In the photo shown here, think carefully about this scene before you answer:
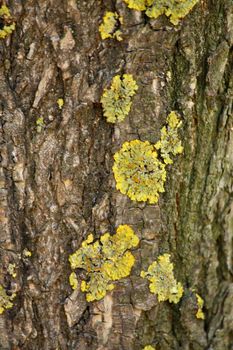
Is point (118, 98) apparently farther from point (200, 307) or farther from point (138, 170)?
point (200, 307)

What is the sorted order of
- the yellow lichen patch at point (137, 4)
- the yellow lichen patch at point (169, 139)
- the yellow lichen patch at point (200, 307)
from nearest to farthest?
the yellow lichen patch at point (137, 4), the yellow lichen patch at point (169, 139), the yellow lichen patch at point (200, 307)

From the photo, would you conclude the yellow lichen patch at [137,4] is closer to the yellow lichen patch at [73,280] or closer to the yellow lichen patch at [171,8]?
the yellow lichen patch at [171,8]

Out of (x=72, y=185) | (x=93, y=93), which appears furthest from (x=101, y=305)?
(x=93, y=93)

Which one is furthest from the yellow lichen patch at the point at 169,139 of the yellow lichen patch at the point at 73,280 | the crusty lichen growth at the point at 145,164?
the yellow lichen patch at the point at 73,280

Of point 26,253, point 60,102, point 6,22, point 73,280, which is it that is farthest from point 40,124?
point 73,280

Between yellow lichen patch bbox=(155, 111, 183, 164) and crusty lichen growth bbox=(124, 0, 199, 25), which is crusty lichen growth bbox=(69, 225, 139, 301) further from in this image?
crusty lichen growth bbox=(124, 0, 199, 25)

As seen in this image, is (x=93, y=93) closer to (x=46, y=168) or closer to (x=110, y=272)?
(x=46, y=168)
